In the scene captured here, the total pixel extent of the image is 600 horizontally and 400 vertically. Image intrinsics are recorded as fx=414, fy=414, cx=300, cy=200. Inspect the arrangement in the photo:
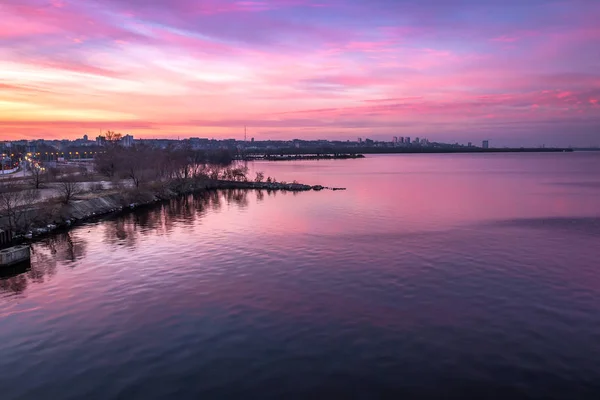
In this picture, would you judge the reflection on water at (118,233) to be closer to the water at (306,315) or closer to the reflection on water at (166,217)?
the reflection on water at (166,217)

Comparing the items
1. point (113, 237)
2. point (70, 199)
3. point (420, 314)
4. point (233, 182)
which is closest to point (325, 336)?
point (420, 314)

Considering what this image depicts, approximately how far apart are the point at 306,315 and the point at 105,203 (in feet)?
189

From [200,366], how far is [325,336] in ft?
23.8

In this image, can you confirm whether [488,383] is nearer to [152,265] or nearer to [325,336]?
[325,336]

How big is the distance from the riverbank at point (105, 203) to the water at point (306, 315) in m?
4.79

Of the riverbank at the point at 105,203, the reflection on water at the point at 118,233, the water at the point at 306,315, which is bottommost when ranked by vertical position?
the water at the point at 306,315

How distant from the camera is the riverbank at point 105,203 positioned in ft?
180

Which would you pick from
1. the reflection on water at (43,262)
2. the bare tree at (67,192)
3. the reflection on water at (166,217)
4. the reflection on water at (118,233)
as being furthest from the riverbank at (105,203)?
the reflection on water at (43,262)

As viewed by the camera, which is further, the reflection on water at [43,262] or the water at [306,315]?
the reflection on water at [43,262]

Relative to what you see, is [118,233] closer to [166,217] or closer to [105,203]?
[166,217]

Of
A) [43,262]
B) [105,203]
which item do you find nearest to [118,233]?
[43,262]

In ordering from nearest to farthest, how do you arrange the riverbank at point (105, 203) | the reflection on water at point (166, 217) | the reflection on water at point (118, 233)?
the reflection on water at point (118, 233) → the reflection on water at point (166, 217) → the riverbank at point (105, 203)

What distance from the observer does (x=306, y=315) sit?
88.7 feet

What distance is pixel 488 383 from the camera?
19.4 m
